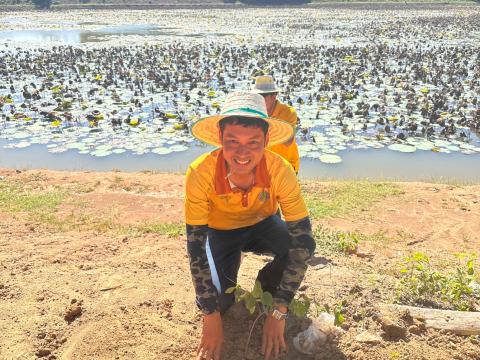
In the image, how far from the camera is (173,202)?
5.90 metres

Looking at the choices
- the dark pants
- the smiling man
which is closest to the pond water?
the dark pants

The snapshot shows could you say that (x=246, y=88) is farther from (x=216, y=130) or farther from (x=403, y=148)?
(x=216, y=130)

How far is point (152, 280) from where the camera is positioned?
10.6 feet

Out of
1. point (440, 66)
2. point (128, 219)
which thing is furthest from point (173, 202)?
point (440, 66)

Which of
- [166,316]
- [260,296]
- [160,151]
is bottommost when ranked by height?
[160,151]

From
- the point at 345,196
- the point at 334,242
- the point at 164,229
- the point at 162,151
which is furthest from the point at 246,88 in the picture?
the point at 334,242

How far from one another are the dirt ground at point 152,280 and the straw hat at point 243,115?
1113mm

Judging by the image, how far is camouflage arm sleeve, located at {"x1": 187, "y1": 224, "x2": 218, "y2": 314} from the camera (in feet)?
7.40

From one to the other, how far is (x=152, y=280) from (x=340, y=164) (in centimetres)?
558

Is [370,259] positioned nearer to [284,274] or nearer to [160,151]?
[284,274]

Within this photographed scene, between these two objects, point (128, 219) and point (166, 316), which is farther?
point (128, 219)

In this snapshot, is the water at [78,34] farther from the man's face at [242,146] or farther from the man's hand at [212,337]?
the man's hand at [212,337]

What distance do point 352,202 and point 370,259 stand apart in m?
1.89

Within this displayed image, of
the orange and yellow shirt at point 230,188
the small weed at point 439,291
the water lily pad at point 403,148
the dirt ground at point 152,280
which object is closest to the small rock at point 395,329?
the dirt ground at point 152,280
